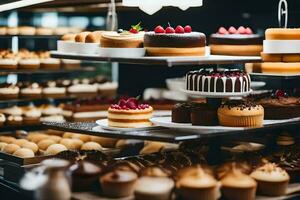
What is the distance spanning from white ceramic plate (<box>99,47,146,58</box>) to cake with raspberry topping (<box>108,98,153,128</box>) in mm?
418

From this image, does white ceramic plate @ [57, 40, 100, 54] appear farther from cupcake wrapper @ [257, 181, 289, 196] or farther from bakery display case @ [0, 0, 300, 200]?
cupcake wrapper @ [257, 181, 289, 196]

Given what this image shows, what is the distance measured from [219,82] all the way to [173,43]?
0.39 metres

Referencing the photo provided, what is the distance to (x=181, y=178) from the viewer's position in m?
4.04

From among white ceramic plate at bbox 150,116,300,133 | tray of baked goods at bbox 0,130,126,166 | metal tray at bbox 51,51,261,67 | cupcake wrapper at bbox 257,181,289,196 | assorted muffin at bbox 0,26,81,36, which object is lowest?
cupcake wrapper at bbox 257,181,289,196

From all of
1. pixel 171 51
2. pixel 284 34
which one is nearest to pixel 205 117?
pixel 171 51

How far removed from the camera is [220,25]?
25.7 ft

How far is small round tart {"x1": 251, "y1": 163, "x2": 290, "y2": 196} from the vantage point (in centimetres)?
420

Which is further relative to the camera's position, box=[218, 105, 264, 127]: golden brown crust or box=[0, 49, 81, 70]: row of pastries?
box=[0, 49, 81, 70]: row of pastries

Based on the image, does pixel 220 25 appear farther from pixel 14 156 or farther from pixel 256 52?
pixel 14 156

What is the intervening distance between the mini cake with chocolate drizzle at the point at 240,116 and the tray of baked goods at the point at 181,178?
256 mm

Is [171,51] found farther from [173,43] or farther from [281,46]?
[281,46]

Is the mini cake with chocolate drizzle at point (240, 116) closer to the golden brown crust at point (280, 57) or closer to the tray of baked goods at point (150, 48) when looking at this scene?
the tray of baked goods at point (150, 48)

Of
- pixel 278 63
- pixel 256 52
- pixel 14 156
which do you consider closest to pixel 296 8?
pixel 256 52

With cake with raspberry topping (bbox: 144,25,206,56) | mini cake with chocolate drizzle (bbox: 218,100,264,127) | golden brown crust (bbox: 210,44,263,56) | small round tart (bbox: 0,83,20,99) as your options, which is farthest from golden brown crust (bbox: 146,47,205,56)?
small round tart (bbox: 0,83,20,99)
